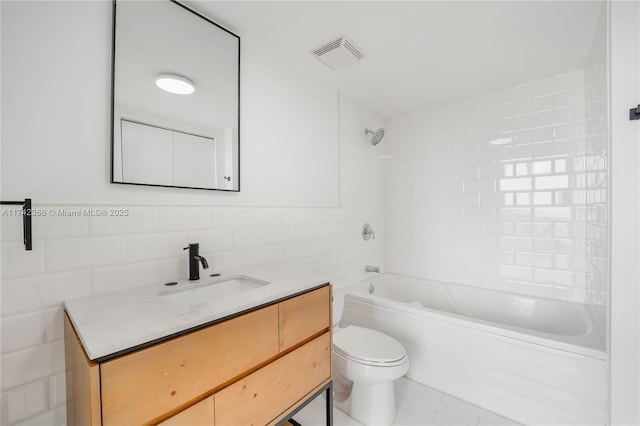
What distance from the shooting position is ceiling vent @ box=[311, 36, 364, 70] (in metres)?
1.74

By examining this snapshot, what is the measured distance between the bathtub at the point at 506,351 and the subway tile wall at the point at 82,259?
0.91 meters

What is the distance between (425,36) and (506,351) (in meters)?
1.98

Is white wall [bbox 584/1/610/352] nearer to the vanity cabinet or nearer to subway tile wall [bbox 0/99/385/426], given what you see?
the vanity cabinet

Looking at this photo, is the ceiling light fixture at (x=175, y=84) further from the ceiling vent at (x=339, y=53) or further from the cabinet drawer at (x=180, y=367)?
the cabinet drawer at (x=180, y=367)

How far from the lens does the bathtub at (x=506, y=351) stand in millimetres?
1542

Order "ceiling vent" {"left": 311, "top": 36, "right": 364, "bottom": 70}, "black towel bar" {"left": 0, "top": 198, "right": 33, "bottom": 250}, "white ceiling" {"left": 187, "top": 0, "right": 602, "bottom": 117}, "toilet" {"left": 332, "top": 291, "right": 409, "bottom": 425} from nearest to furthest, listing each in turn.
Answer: "black towel bar" {"left": 0, "top": 198, "right": 33, "bottom": 250}, "white ceiling" {"left": 187, "top": 0, "right": 602, "bottom": 117}, "toilet" {"left": 332, "top": 291, "right": 409, "bottom": 425}, "ceiling vent" {"left": 311, "top": 36, "right": 364, "bottom": 70}

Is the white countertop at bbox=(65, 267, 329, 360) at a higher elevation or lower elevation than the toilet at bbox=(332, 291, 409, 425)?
higher

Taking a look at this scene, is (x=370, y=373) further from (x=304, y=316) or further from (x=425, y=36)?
(x=425, y=36)

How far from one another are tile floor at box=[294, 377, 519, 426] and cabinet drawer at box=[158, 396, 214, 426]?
981mm

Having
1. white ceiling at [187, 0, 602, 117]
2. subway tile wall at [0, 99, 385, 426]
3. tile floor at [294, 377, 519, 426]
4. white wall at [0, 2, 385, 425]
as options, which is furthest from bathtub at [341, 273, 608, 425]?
white ceiling at [187, 0, 602, 117]

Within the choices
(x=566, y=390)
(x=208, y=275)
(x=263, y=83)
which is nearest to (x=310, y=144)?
(x=263, y=83)

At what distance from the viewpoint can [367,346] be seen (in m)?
1.75

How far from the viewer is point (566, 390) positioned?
1566mm
